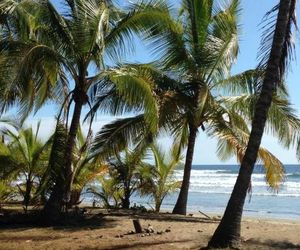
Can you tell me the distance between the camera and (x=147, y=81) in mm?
11797

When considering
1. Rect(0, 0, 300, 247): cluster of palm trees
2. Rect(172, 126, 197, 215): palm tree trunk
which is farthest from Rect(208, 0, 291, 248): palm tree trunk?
Rect(172, 126, 197, 215): palm tree trunk

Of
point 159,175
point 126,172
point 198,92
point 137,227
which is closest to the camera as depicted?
point 137,227

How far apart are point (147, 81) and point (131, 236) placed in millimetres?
3528

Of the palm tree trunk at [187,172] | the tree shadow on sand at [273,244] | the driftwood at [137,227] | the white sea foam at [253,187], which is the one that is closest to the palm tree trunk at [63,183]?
the driftwood at [137,227]

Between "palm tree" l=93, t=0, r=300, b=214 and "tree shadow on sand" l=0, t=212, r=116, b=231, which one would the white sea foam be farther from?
"tree shadow on sand" l=0, t=212, r=116, b=231

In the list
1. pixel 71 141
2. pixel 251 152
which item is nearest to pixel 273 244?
pixel 251 152

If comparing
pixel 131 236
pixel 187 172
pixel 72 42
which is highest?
pixel 72 42

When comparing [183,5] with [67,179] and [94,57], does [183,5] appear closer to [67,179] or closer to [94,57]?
[94,57]

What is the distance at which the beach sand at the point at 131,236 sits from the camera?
9477 mm

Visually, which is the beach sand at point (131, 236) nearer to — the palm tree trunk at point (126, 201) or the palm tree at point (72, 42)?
the palm tree at point (72, 42)

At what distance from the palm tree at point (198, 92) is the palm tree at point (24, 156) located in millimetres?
2730

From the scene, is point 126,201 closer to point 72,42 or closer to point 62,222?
point 62,222

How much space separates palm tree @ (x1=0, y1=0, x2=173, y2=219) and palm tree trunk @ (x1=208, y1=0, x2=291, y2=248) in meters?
3.56

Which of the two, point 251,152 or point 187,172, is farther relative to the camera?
point 187,172
